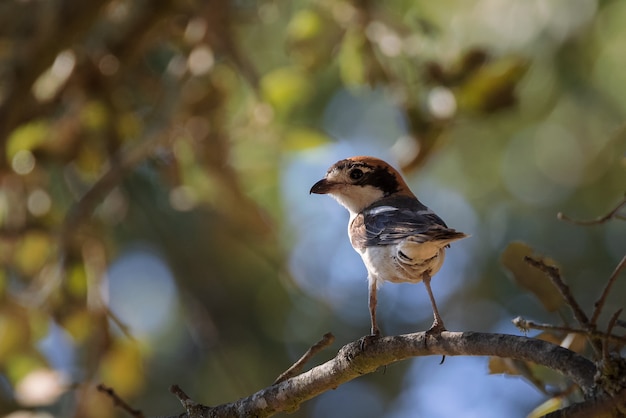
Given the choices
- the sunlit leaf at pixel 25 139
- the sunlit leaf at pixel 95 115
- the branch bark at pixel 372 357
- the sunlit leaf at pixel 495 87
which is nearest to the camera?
the branch bark at pixel 372 357

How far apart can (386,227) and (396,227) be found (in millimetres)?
59

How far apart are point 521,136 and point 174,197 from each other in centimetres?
317

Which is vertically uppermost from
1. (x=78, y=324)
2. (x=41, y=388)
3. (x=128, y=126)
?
(x=128, y=126)

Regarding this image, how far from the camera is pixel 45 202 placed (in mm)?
4434

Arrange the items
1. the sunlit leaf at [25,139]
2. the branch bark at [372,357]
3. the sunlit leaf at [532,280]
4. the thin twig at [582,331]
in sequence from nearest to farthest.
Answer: the thin twig at [582,331] → the branch bark at [372,357] → the sunlit leaf at [532,280] → the sunlit leaf at [25,139]

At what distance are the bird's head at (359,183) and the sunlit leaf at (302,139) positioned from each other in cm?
77

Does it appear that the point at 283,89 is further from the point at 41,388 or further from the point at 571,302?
the point at 571,302

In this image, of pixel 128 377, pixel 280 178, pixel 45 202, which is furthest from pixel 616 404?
pixel 280 178

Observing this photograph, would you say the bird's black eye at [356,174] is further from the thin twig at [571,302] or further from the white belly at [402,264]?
the thin twig at [571,302]

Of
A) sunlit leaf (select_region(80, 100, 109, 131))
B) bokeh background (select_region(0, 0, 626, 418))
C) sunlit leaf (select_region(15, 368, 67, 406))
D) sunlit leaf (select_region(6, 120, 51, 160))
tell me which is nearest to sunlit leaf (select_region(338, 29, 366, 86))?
bokeh background (select_region(0, 0, 626, 418))

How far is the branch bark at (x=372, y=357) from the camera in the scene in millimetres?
1647

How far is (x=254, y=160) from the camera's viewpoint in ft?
17.6

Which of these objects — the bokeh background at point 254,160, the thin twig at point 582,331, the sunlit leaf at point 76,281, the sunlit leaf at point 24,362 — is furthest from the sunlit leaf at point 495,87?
the sunlit leaf at point 24,362

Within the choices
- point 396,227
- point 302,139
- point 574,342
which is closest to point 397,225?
point 396,227
